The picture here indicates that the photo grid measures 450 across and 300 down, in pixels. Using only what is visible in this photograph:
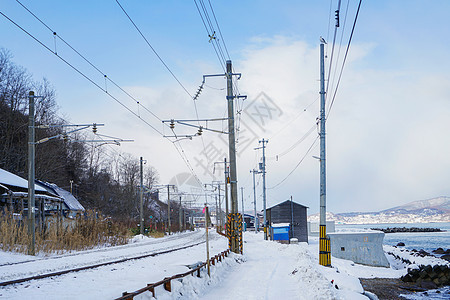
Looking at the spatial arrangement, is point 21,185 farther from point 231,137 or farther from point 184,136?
point 231,137

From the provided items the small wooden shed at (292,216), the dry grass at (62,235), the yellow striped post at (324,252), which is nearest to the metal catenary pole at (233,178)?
the yellow striped post at (324,252)

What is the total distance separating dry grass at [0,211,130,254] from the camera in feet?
70.9

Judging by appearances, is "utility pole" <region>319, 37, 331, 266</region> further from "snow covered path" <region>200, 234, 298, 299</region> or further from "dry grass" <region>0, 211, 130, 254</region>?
"dry grass" <region>0, 211, 130, 254</region>

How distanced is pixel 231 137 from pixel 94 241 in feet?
39.0

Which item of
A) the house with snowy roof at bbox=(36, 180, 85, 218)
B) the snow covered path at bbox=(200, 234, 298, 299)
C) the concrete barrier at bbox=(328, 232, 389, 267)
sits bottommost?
the concrete barrier at bbox=(328, 232, 389, 267)

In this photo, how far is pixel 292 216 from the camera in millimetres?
48469

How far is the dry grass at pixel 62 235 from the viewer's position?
70.9ft

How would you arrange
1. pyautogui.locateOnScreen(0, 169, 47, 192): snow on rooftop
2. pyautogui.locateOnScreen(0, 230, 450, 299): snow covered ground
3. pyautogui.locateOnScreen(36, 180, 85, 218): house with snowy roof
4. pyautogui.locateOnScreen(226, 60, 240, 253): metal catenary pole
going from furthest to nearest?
pyautogui.locateOnScreen(36, 180, 85, 218): house with snowy roof, pyautogui.locateOnScreen(0, 169, 47, 192): snow on rooftop, pyautogui.locateOnScreen(226, 60, 240, 253): metal catenary pole, pyautogui.locateOnScreen(0, 230, 450, 299): snow covered ground

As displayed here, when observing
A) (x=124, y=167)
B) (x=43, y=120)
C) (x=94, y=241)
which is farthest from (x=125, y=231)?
(x=124, y=167)

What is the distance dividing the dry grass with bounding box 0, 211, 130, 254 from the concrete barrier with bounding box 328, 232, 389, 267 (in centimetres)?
1606

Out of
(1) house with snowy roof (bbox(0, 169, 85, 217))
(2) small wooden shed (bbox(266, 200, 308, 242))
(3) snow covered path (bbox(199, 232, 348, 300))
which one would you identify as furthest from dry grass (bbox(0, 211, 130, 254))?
(2) small wooden shed (bbox(266, 200, 308, 242))

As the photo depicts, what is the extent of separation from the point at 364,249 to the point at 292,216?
58.6 ft

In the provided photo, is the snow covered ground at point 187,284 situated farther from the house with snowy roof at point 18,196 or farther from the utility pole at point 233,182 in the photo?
the house with snowy roof at point 18,196

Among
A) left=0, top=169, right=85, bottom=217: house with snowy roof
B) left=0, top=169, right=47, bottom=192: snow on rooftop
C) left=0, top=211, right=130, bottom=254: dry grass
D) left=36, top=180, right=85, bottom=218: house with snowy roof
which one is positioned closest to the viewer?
left=0, top=211, right=130, bottom=254: dry grass
